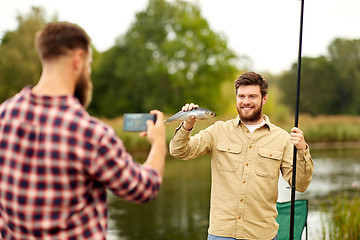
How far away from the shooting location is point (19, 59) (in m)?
20.5

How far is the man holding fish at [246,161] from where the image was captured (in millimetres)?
2414

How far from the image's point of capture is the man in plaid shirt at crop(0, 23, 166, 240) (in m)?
1.22

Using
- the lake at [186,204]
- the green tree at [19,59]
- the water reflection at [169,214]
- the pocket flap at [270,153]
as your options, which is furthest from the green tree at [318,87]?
the pocket flap at [270,153]

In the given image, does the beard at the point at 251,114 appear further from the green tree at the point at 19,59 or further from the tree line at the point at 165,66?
the tree line at the point at 165,66

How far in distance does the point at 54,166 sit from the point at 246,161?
1485 mm

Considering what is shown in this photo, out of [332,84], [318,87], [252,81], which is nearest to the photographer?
[252,81]

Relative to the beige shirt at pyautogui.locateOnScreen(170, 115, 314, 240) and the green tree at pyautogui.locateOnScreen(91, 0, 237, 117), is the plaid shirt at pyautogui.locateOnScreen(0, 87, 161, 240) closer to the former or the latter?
the beige shirt at pyautogui.locateOnScreen(170, 115, 314, 240)

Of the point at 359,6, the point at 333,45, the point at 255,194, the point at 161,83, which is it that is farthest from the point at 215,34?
the point at 255,194

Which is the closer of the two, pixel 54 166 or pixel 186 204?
pixel 54 166

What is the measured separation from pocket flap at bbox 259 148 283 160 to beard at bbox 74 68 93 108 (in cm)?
137

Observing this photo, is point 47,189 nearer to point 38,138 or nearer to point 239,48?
point 38,138

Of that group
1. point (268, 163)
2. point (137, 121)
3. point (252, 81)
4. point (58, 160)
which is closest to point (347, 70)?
point (252, 81)

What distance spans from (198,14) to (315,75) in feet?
36.7

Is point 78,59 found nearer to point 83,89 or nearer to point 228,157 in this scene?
point 83,89
